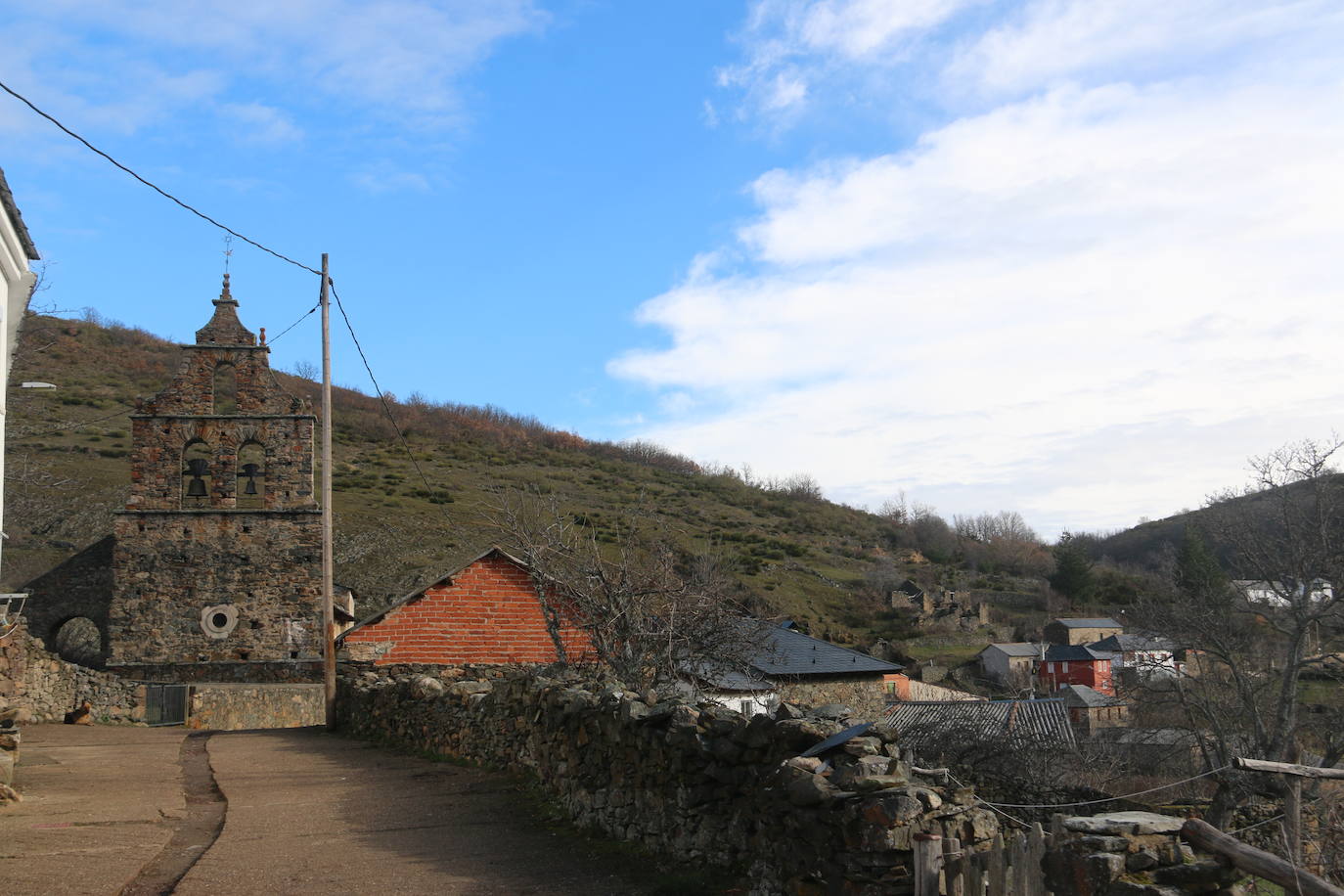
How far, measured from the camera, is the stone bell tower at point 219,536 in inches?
987

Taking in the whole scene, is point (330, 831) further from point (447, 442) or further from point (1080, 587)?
point (1080, 587)

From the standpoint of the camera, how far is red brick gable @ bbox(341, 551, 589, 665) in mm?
21078

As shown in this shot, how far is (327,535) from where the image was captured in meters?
19.0

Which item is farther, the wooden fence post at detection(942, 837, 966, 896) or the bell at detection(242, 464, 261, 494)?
the bell at detection(242, 464, 261, 494)

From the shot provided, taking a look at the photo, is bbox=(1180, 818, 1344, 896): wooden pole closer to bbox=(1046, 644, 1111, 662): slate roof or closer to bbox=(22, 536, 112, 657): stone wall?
bbox=(22, 536, 112, 657): stone wall

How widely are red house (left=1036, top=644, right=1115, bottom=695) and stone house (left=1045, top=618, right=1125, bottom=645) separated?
22.1 feet

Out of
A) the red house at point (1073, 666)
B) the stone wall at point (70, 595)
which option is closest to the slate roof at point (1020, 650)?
the red house at point (1073, 666)

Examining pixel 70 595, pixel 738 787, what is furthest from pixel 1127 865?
pixel 70 595

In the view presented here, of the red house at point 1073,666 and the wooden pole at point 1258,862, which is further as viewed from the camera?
the red house at point 1073,666

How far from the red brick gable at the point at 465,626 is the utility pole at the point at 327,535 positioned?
2.29 meters

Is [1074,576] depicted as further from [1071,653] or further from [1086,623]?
[1071,653]

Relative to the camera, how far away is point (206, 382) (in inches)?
1003

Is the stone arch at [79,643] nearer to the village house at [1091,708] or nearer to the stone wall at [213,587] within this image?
the stone wall at [213,587]

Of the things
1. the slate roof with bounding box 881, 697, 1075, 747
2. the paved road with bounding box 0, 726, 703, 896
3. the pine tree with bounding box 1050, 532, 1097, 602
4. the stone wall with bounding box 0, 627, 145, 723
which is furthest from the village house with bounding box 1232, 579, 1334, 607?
the pine tree with bounding box 1050, 532, 1097, 602
